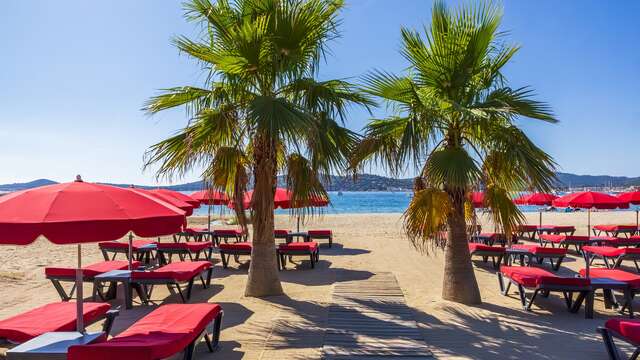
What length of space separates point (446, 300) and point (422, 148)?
282 centimetres

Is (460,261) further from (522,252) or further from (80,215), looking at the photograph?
(80,215)

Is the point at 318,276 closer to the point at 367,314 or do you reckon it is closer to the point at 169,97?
the point at 367,314

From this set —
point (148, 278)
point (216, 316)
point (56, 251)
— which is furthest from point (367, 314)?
point (56, 251)

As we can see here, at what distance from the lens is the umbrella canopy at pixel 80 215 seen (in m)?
3.10

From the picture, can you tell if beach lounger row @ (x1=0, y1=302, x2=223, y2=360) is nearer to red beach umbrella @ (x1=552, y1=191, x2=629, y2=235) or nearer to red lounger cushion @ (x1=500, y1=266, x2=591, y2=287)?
red lounger cushion @ (x1=500, y1=266, x2=591, y2=287)

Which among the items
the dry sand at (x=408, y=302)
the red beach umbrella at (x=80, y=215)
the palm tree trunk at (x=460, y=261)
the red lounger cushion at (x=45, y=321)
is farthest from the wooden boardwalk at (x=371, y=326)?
the red lounger cushion at (x=45, y=321)

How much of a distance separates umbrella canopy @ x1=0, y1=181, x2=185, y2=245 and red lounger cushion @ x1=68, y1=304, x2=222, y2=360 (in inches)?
41.5

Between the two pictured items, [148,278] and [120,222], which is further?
[148,278]

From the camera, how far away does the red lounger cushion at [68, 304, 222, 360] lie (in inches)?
139

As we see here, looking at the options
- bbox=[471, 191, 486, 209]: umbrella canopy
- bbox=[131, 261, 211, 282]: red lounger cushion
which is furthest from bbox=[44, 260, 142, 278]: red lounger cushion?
bbox=[471, 191, 486, 209]: umbrella canopy

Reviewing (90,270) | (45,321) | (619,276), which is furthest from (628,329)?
(90,270)

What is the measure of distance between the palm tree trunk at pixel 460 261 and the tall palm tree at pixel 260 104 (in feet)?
7.12

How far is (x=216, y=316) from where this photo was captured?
16.9 ft

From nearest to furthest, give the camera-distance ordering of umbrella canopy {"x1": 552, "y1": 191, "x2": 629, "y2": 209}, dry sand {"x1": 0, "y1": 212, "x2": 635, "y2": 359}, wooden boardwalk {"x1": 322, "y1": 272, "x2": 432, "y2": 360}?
wooden boardwalk {"x1": 322, "y1": 272, "x2": 432, "y2": 360}
dry sand {"x1": 0, "y1": 212, "x2": 635, "y2": 359}
umbrella canopy {"x1": 552, "y1": 191, "x2": 629, "y2": 209}
